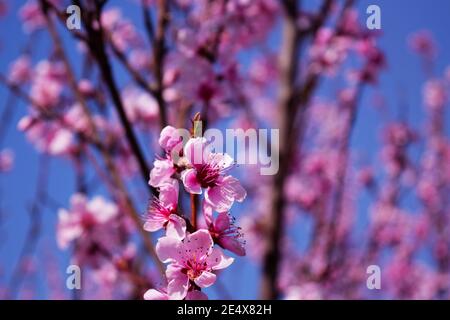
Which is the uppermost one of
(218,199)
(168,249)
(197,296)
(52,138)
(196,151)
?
(52,138)

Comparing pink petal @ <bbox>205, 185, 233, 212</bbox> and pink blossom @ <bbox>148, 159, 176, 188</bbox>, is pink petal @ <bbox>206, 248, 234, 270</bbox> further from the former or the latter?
pink blossom @ <bbox>148, 159, 176, 188</bbox>

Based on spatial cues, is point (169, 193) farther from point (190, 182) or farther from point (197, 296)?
point (197, 296)

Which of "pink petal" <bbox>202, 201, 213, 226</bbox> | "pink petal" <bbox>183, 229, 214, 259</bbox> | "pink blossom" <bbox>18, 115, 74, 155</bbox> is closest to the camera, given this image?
"pink petal" <bbox>183, 229, 214, 259</bbox>

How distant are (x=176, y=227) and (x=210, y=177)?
172 millimetres

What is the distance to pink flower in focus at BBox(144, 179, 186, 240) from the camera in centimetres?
127

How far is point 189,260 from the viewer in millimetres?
1301

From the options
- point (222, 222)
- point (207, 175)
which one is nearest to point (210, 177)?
point (207, 175)

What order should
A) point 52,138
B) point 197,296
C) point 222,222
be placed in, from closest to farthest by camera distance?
point 197,296 → point 222,222 → point 52,138

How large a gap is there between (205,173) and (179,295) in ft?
1.01

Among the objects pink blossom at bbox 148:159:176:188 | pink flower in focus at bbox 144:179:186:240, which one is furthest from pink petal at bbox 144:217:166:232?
pink blossom at bbox 148:159:176:188

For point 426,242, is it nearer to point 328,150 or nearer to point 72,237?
point 328,150

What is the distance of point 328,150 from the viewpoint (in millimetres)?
5789

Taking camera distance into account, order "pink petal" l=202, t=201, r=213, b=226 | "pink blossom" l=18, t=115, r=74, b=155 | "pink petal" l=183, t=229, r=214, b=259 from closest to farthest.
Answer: "pink petal" l=183, t=229, r=214, b=259, "pink petal" l=202, t=201, r=213, b=226, "pink blossom" l=18, t=115, r=74, b=155
